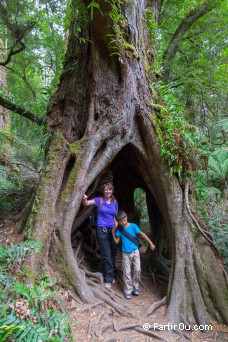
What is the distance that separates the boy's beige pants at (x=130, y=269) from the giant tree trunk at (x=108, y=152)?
0.64 m

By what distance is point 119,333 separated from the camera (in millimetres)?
3787

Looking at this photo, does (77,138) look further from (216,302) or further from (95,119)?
(216,302)

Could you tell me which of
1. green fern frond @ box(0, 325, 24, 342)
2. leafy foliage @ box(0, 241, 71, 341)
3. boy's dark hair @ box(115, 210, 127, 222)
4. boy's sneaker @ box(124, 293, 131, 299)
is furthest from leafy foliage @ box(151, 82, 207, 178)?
green fern frond @ box(0, 325, 24, 342)

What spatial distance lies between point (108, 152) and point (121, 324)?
9.13 ft

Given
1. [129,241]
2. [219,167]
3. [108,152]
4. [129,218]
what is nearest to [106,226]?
[129,241]

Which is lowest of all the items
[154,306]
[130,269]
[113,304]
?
[154,306]

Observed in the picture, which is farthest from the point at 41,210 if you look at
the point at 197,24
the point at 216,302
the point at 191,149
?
the point at 197,24

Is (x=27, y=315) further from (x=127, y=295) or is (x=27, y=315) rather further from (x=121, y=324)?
(x=127, y=295)

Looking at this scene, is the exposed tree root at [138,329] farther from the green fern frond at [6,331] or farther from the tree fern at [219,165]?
the tree fern at [219,165]

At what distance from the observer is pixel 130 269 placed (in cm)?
509

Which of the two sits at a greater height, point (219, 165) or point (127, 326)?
point (219, 165)

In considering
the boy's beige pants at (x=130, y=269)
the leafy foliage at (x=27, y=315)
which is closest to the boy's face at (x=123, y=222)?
the boy's beige pants at (x=130, y=269)

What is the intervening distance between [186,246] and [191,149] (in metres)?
1.76

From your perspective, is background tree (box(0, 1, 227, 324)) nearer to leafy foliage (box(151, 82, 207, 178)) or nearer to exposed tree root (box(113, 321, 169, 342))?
leafy foliage (box(151, 82, 207, 178))
